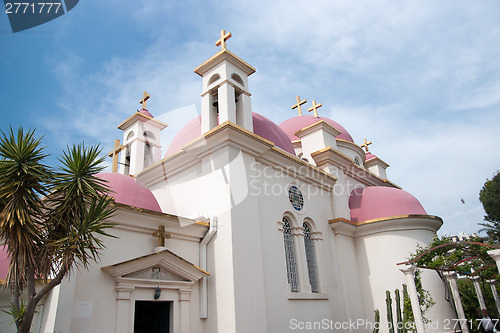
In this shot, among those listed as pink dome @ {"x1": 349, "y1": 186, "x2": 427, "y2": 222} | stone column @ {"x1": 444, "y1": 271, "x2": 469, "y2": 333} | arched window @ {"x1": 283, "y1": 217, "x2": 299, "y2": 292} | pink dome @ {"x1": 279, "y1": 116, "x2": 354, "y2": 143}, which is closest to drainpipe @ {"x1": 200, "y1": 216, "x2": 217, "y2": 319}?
arched window @ {"x1": 283, "y1": 217, "x2": 299, "y2": 292}

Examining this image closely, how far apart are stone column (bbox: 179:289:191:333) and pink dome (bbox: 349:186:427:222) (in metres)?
7.45

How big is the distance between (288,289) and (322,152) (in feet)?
18.0

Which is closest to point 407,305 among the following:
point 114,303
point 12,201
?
point 114,303

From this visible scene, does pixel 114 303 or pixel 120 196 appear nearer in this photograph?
pixel 114 303

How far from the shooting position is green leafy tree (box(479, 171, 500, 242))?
27484 mm

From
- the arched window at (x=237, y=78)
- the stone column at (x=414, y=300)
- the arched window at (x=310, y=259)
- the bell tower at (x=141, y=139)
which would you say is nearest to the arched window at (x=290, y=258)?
the arched window at (x=310, y=259)

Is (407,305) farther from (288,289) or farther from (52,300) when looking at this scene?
(52,300)

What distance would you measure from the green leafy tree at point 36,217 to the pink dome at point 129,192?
9.29ft

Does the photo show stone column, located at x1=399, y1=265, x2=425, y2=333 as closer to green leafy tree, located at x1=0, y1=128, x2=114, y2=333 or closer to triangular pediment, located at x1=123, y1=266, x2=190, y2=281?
triangular pediment, located at x1=123, y1=266, x2=190, y2=281

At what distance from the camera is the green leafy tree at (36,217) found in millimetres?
→ 5242

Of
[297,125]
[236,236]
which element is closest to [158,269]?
[236,236]

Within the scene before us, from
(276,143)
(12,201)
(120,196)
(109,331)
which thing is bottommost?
(109,331)

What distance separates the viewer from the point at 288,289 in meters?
9.62

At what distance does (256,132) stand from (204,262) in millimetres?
4518
